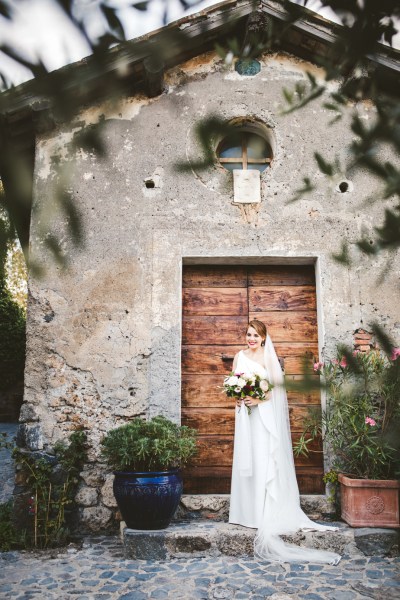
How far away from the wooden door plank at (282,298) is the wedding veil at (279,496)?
59cm

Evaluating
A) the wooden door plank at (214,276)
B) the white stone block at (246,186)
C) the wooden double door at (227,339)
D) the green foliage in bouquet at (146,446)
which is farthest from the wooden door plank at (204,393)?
the white stone block at (246,186)

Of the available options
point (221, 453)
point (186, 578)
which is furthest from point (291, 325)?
point (186, 578)

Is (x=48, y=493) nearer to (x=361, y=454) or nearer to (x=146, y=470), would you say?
(x=146, y=470)

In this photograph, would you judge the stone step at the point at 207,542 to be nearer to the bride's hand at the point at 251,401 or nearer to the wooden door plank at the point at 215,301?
the bride's hand at the point at 251,401

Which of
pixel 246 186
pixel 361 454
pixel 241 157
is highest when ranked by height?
pixel 241 157

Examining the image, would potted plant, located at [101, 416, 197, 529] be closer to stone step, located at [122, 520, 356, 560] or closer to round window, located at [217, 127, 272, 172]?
stone step, located at [122, 520, 356, 560]

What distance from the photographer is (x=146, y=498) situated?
13.3 ft

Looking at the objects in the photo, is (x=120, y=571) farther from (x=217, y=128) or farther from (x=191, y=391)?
(x=217, y=128)

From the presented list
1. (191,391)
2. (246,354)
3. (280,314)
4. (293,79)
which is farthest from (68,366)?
(293,79)

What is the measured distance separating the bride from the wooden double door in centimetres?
38

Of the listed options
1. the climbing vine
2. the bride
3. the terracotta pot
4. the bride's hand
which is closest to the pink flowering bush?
the terracotta pot

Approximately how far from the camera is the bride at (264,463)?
4184 millimetres

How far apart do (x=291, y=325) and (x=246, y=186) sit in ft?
4.83

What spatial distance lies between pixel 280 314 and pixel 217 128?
13.9 feet
